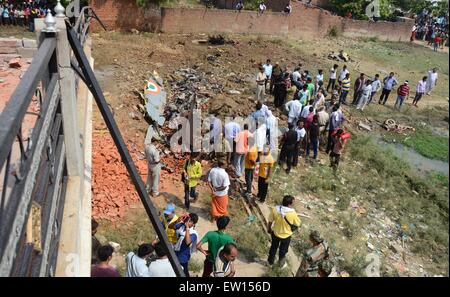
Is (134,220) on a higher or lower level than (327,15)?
lower

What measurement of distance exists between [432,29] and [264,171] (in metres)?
29.9

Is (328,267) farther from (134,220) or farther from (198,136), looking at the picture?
(198,136)

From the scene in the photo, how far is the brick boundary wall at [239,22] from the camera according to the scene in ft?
67.1

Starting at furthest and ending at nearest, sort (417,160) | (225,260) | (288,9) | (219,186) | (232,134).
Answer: (288,9), (417,160), (232,134), (219,186), (225,260)

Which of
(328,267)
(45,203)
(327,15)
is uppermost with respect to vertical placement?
(327,15)

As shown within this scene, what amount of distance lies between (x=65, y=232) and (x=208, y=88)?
11.2 meters

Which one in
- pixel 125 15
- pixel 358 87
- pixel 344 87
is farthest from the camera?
pixel 125 15

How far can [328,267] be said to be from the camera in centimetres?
522

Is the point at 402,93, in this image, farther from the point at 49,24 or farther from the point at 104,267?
the point at 49,24

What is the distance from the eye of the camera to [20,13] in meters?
17.5

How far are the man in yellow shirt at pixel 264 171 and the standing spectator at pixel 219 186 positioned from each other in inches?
43.7

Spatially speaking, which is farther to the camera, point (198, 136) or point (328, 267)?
point (198, 136)

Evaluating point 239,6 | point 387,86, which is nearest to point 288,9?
point 239,6
